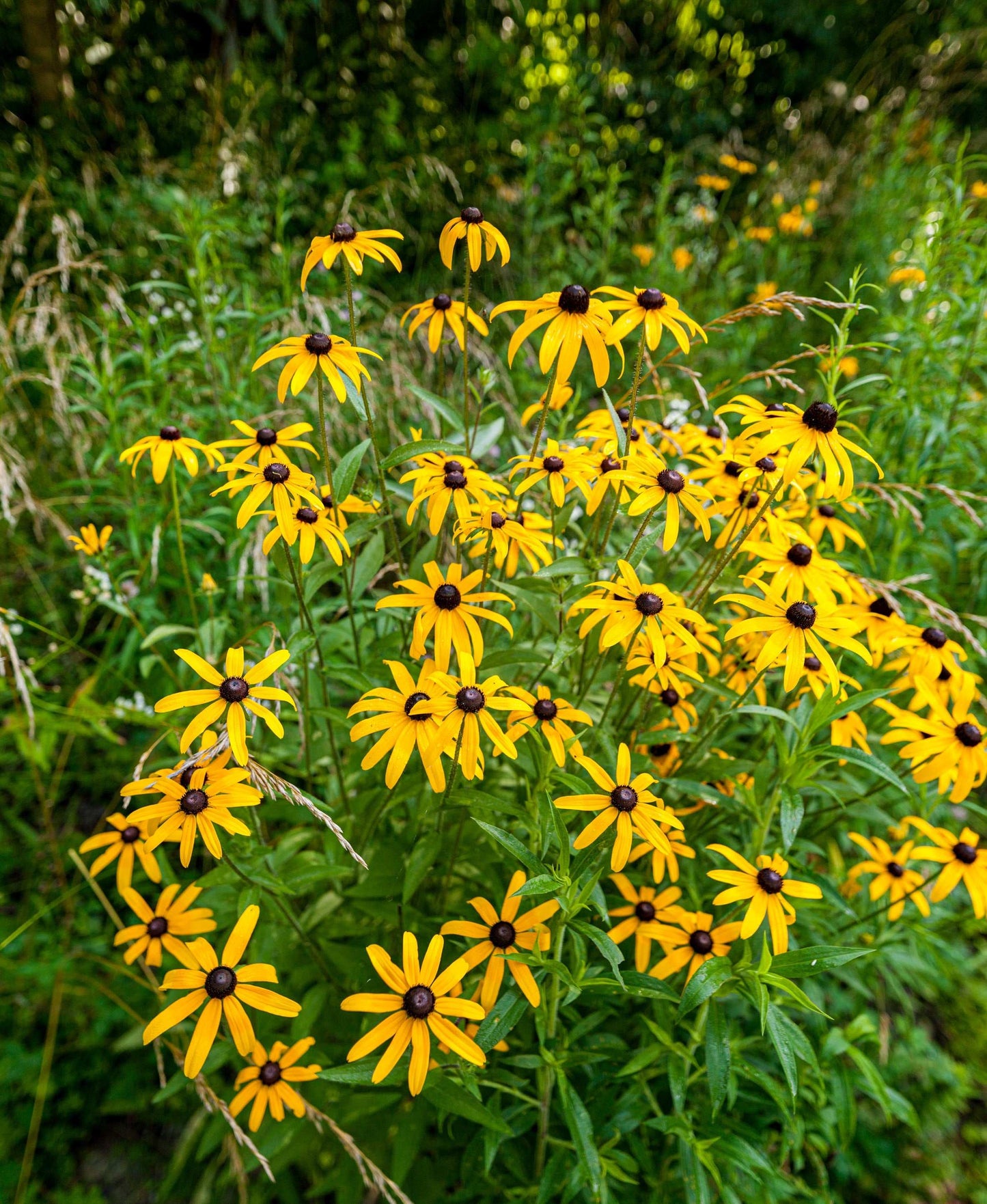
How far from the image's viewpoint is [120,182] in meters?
3.93

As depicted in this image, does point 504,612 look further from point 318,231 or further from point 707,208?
point 707,208

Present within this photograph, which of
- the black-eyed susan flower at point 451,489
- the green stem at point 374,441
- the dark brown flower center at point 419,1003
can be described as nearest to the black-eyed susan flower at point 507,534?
the black-eyed susan flower at point 451,489

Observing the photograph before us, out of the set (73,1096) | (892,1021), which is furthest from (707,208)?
(73,1096)

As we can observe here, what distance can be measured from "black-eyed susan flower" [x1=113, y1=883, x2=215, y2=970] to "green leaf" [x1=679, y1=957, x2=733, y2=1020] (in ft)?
2.73

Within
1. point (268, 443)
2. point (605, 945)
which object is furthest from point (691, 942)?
point (268, 443)

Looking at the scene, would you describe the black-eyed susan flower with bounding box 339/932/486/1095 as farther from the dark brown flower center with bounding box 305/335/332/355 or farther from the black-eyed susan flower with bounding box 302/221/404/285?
the black-eyed susan flower with bounding box 302/221/404/285

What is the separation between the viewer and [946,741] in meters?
1.48

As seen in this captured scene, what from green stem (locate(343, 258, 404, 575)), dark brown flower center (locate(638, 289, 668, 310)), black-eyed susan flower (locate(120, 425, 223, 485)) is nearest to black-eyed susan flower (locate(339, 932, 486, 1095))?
green stem (locate(343, 258, 404, 575))

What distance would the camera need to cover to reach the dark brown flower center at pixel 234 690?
3.85 ft

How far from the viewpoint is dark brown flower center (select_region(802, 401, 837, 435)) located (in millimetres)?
1281

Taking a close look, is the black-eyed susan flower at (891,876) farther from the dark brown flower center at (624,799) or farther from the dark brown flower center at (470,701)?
the dark brown flower center at (470,701)

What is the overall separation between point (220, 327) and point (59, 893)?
6.60 ft

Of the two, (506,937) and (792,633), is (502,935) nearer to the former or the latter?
(506,937)

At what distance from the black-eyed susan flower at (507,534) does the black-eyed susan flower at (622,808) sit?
43 cm
